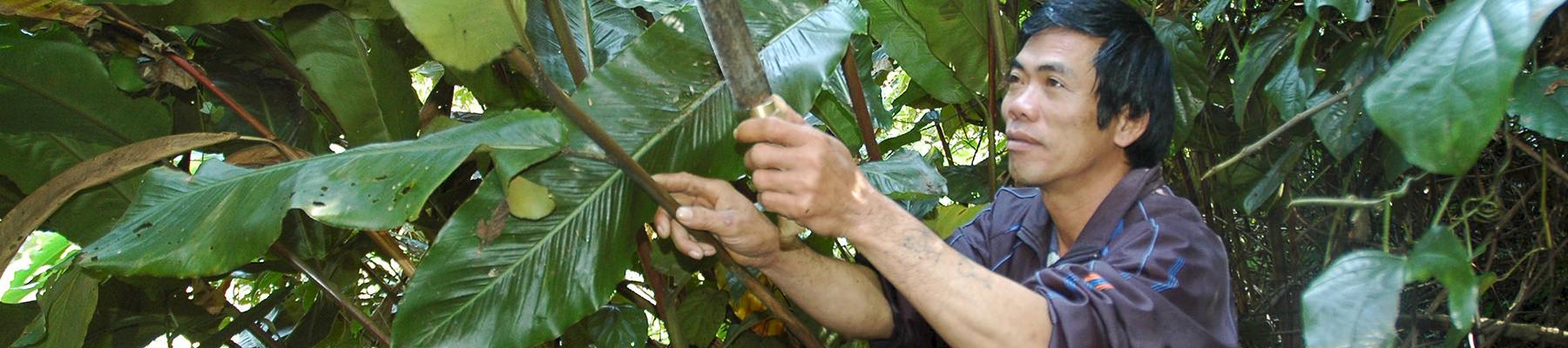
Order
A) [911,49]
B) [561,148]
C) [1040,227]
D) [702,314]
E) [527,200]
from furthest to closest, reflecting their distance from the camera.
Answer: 1. [911,49]
2. [702,314]
3. [1040,227]
4. [527,200]
5. [561,148]

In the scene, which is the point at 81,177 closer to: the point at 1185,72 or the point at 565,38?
the point at 565,38

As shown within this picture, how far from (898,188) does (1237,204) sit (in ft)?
3.47

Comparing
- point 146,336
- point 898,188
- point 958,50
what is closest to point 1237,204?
point 958,50

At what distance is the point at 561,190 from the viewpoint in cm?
110

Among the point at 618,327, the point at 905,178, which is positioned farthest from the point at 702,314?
the point at 905,178

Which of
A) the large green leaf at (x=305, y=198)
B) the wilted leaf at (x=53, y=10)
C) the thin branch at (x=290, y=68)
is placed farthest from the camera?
the thin branch at (x=290, y=68)

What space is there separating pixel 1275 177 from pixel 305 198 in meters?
1.42

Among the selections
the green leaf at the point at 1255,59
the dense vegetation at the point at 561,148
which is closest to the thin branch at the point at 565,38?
the dense vegetation at the point at 561,148

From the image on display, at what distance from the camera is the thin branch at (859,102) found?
1.46 m

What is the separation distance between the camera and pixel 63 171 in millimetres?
1262

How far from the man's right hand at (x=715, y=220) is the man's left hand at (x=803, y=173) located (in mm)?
68

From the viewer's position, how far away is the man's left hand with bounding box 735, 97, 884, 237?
972mm

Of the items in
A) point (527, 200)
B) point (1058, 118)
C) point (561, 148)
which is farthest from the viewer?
point (1058, 118)

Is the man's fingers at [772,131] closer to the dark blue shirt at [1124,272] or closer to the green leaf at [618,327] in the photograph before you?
the dark blue shirt at [1124,272]
